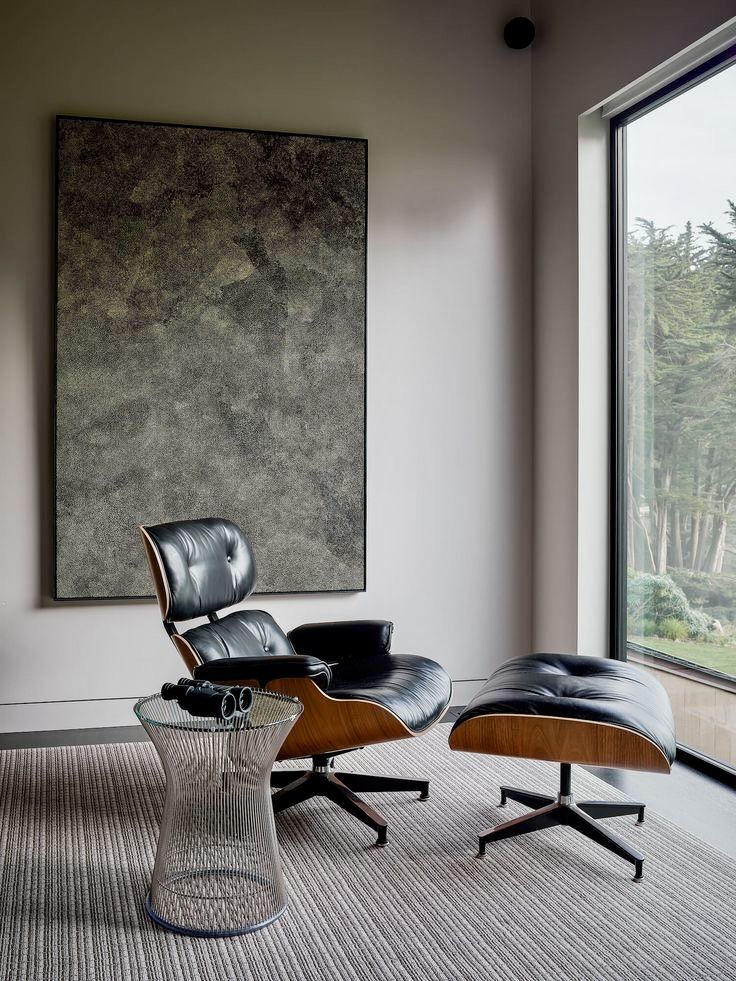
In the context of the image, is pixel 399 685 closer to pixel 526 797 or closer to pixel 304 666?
pixel 304 666

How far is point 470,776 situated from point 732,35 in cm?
254

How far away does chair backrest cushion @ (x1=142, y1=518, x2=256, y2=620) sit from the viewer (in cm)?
277

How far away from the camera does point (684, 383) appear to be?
11.1 ft

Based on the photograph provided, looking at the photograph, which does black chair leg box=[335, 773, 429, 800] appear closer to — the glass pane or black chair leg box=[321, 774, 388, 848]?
black chair leg box=[321, 774, 388, 848]

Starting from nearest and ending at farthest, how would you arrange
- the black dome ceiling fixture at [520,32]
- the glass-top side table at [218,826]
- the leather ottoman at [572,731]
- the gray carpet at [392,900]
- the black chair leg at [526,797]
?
the gray carpet at [392,900], the glass-top side table at [218,826], the leather ottoman at [572,731], the black chair leg at [526,797], the black dome ceiling fixture at [520,32]

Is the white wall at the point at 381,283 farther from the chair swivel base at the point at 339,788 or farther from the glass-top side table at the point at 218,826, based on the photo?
the glass-top side table at the point at 218,826

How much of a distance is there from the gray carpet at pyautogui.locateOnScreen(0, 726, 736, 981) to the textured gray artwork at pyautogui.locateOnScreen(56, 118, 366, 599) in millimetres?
1122

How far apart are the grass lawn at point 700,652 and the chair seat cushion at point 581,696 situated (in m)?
0.52

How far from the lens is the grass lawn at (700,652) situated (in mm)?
3154

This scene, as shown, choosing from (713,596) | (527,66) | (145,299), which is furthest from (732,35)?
(145,299)

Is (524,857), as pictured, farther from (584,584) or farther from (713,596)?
(584,584)

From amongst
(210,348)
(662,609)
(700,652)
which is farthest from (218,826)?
(210,348)

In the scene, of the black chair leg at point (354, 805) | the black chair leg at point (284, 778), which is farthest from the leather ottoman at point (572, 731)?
the black chair leg at point (284, 778)

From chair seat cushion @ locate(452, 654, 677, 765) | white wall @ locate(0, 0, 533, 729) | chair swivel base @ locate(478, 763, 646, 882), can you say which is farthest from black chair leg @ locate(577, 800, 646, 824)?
white wall @ locate(0, 0, 533, 729)
